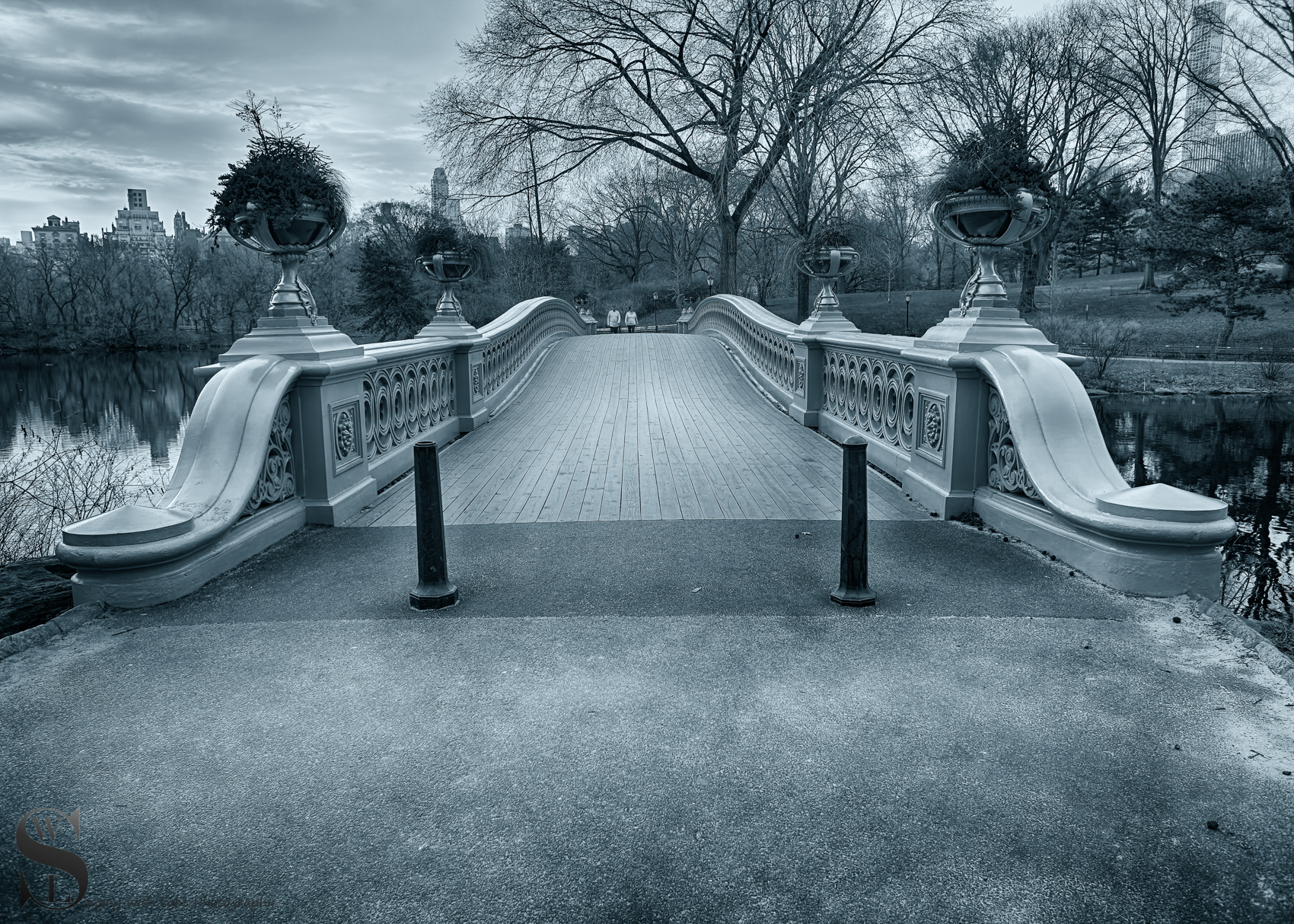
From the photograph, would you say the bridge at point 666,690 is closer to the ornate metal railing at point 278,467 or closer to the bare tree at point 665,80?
the ornate metal railing at point 278,467

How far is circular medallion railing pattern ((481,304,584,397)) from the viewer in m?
12.0

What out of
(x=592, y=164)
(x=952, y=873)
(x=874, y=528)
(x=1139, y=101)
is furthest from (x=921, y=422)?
(x=1139, y=101)

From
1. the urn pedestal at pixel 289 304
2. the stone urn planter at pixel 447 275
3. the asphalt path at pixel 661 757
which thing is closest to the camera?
the asphalt path at pixel 661 757

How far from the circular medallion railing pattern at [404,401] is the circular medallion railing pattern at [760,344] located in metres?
4.77

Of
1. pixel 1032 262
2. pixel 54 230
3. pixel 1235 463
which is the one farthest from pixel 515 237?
pixel 54 230

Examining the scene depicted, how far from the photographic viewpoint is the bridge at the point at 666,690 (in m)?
2.26

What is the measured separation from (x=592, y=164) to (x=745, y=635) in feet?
77.4

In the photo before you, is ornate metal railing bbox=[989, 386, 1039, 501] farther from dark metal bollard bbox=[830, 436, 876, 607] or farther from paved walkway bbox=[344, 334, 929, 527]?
dark metal bollard bbox=[830, 436, 876, 607]

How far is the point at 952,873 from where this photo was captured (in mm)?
2234

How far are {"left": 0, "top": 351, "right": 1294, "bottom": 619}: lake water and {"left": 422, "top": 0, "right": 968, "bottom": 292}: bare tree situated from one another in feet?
37.1

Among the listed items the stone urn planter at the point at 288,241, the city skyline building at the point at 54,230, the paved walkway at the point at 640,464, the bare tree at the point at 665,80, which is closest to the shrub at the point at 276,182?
the stone urn planter at the point at 288,241

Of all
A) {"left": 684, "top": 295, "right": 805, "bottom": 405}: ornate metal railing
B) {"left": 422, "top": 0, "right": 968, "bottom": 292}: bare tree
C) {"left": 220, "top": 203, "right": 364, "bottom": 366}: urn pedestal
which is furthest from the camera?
{"left": 422, "top": 0, "right": 968, "bottom": 292}: bare tree

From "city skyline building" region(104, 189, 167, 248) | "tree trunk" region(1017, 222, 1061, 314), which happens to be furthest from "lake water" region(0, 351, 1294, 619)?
"city skyline building" region(104, 189, 167, 248)

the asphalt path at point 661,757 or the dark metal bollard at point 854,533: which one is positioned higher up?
the dark metal bollard at point 854,533
